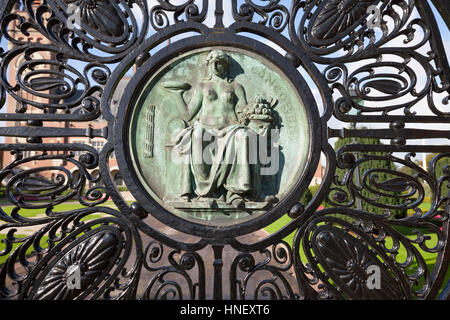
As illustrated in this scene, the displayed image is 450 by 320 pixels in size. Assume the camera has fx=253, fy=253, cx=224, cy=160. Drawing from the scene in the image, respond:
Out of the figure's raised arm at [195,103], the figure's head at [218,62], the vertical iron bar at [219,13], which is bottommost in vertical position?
the figure's raised arm at [195,103]

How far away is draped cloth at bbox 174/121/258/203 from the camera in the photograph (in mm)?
2498

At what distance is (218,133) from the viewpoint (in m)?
2.54

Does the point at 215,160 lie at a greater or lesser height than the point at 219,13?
lesser

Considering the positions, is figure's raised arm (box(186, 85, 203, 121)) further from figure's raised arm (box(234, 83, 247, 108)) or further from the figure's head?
figure's raised arm (box(234, 83, 247, 108))

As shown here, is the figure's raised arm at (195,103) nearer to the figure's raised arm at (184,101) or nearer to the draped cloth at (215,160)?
the figure's raised arm at (184,101)

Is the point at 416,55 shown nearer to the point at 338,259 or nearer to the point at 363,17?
the point at 363,17

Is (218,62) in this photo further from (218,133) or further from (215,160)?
(215,160)

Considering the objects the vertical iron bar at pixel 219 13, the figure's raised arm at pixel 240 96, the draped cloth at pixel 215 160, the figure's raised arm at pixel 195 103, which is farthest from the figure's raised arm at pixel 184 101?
the vertical iron bar at pixel 219 13

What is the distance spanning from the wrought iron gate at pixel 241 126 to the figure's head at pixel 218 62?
0.04 m

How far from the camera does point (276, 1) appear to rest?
2684mm

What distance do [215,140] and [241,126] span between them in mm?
Answer: 297

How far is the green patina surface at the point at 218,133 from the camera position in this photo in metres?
2.53

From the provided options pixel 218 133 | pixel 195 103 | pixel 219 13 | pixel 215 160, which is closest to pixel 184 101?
pixel 195 103
